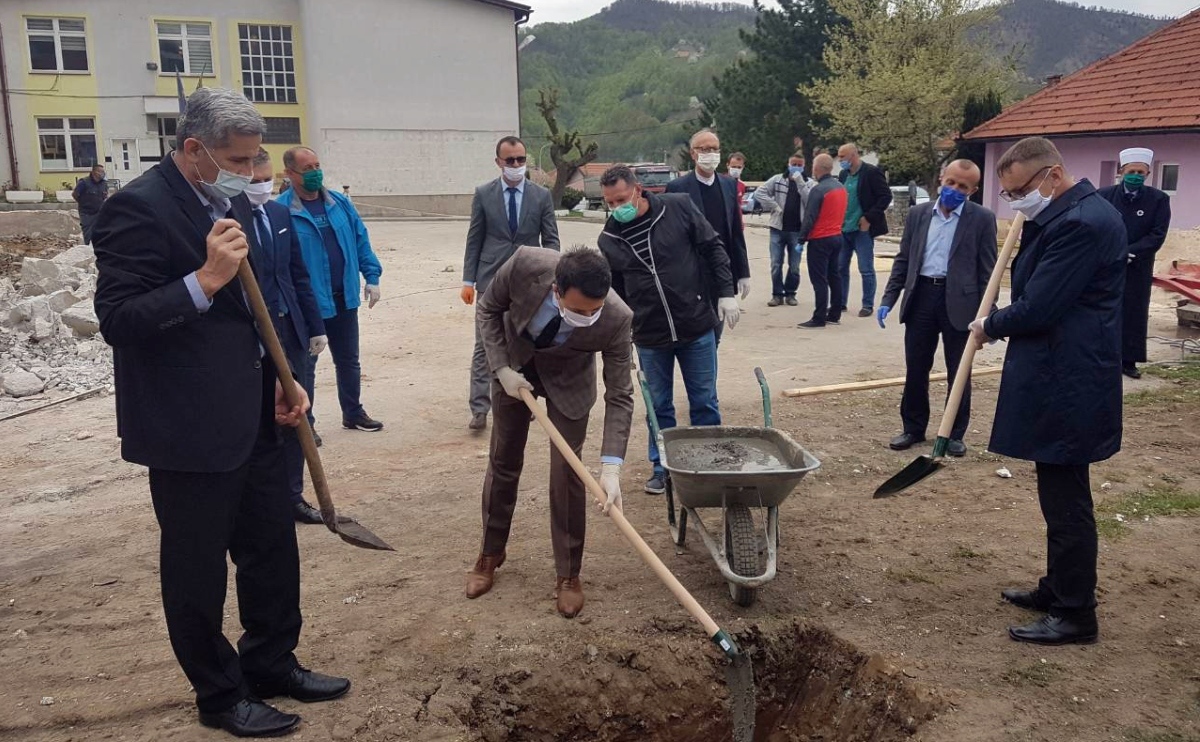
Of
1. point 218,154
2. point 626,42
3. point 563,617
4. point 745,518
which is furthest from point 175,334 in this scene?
point 626,42

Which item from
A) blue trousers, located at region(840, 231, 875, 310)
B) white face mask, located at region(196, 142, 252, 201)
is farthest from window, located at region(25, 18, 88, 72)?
white face mask, located at region(196, 142, 252, 201)

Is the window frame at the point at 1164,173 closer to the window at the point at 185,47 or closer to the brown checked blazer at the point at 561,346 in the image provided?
the brown checked blazer at the point at 561,346

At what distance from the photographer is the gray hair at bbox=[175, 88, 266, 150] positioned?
2832 millimetres

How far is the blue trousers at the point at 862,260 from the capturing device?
10938 millimetres

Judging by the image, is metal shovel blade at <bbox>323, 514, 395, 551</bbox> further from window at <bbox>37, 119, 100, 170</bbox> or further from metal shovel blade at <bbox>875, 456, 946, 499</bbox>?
window at <bbox>37, 119, 100, 170</bbox>

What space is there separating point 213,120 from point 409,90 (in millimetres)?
33816

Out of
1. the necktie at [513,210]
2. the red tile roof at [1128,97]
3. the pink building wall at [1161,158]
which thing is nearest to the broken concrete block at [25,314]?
the necktie at [513,210]

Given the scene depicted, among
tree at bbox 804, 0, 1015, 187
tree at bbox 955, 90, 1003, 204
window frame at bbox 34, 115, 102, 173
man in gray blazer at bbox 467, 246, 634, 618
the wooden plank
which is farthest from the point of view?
window frame at bbox 34, 115, 102, 173

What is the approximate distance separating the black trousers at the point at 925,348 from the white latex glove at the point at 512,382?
3259 millimetres

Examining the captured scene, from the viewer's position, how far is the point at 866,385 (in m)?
7.89

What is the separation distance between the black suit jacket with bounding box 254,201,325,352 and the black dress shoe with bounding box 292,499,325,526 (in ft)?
2.57

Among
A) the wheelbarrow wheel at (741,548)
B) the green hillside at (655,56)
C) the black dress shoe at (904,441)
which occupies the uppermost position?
the green hillside at (655,56)

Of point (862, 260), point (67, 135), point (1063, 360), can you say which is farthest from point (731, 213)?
point (67, 135)

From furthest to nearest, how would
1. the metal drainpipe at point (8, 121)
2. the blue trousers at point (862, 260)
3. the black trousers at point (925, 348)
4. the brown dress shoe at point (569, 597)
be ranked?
the metal drainpipe at point (8, 121) < the blue trousers at point (862, 260) < the black trousers at point (925, 348) < the brown dress shoe at point (569, 597)
